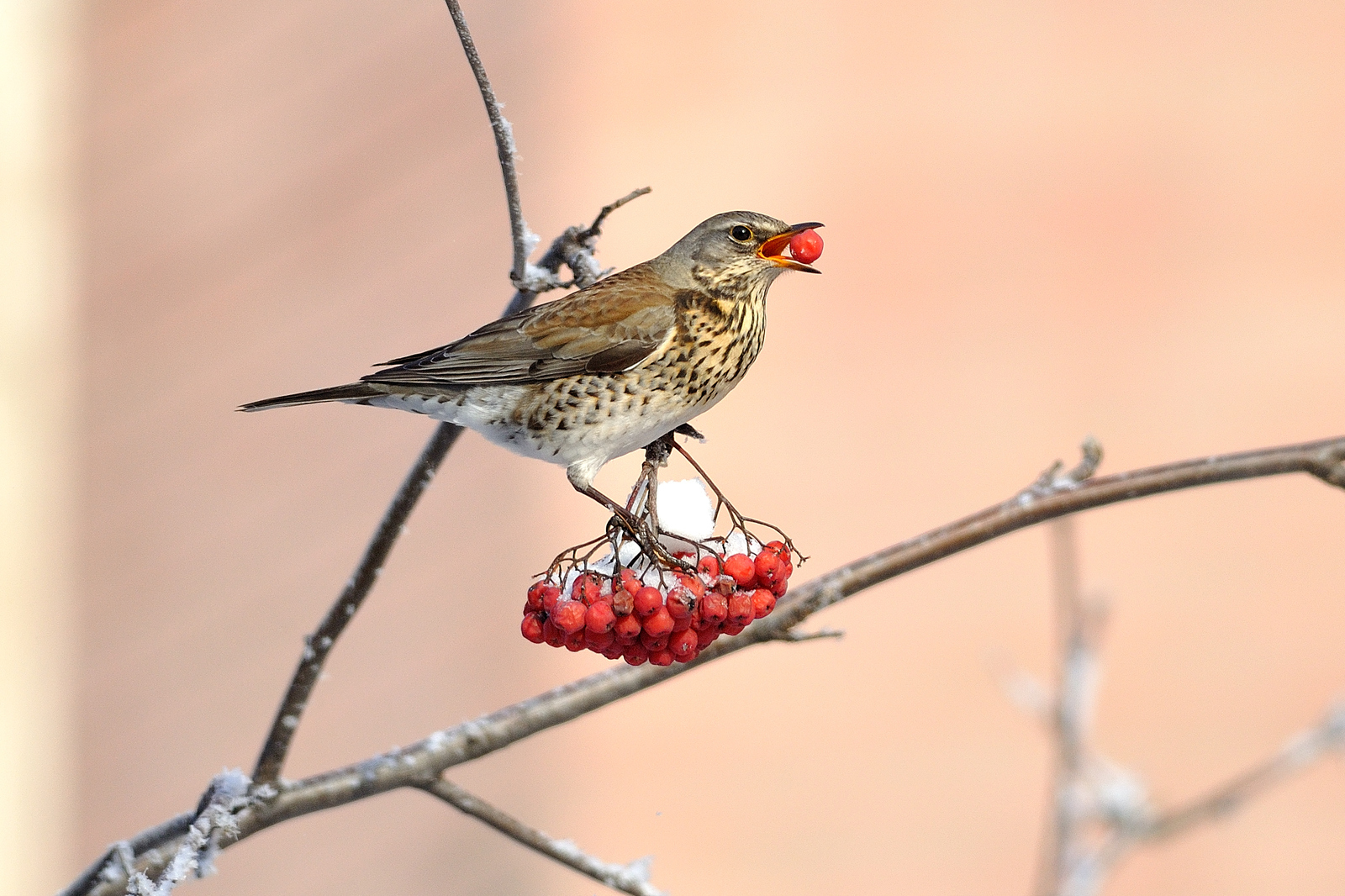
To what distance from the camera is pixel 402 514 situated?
1075 millimetres

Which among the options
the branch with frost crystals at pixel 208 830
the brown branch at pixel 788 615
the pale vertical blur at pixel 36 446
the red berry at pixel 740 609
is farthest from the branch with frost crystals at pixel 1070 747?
the pale vertical blur at pixel 36 446

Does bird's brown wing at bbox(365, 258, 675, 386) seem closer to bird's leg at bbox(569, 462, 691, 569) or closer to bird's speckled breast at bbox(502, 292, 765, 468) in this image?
bird's speckled breast at bbox(502, 292, 765, 468)

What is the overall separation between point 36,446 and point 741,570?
3132mm

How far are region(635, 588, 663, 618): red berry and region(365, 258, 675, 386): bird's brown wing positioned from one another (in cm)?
24

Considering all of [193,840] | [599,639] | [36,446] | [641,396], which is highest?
[36,446]

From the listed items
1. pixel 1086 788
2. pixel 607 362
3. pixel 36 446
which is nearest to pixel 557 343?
pixel 607 362

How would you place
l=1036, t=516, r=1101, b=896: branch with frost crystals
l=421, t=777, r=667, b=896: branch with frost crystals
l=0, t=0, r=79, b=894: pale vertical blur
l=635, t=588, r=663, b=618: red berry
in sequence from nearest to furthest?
l=635, t=588, r=663, b=618: red berry → l=421, t=777, r=667, b=896: branch with frost crystals → l=1036, t=516, r=1101, b=896: branch with frost crystals → l=0, t=0, r=79, b=894: pale vertical blur

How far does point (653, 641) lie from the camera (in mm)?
935

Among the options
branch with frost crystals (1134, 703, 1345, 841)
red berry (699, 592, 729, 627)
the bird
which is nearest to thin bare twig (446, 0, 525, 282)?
the bird

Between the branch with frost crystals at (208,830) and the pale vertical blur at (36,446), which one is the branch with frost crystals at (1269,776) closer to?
the branch with frost crystals at (208,830)

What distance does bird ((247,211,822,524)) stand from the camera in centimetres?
106

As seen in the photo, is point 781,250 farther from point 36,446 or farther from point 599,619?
point 36,446

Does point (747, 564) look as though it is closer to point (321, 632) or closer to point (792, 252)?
point (792, 252)

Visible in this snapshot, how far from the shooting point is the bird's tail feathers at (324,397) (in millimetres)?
935
